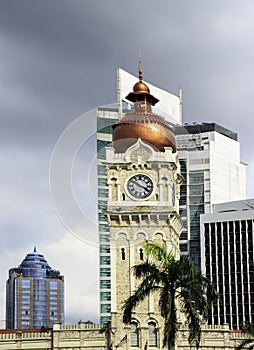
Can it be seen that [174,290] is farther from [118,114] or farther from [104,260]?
[118,114]

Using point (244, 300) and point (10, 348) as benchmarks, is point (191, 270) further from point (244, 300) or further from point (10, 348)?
point (244, 300)

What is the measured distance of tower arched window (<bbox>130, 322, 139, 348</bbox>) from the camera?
8750 centimetres

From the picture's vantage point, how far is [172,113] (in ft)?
557

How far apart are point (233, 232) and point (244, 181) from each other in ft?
105

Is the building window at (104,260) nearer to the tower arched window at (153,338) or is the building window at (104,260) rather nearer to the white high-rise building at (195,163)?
the white high-rise building at (195,163)

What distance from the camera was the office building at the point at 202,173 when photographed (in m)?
166

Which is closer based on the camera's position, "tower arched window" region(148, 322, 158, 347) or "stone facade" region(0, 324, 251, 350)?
"stone facade" region(0, 324, 251, 350)

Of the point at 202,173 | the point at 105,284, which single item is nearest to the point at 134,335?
the point at 105,284

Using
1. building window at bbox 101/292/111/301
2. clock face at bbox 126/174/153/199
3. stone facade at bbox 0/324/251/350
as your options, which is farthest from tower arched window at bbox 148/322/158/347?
building window at bbox 101/292/111/301

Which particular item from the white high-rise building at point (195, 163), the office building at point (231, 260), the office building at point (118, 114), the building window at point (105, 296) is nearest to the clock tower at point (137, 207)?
the office building at point (118, 114)

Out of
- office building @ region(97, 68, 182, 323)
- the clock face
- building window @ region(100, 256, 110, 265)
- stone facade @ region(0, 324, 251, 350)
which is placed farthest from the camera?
building window @ region(100, 256, 110, 265)

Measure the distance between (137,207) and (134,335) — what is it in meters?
12.2

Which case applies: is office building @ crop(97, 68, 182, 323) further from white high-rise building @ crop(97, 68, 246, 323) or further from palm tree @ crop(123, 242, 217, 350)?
palm tree @ crop(123, 242, 217, 350)

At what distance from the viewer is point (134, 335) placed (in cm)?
8775
